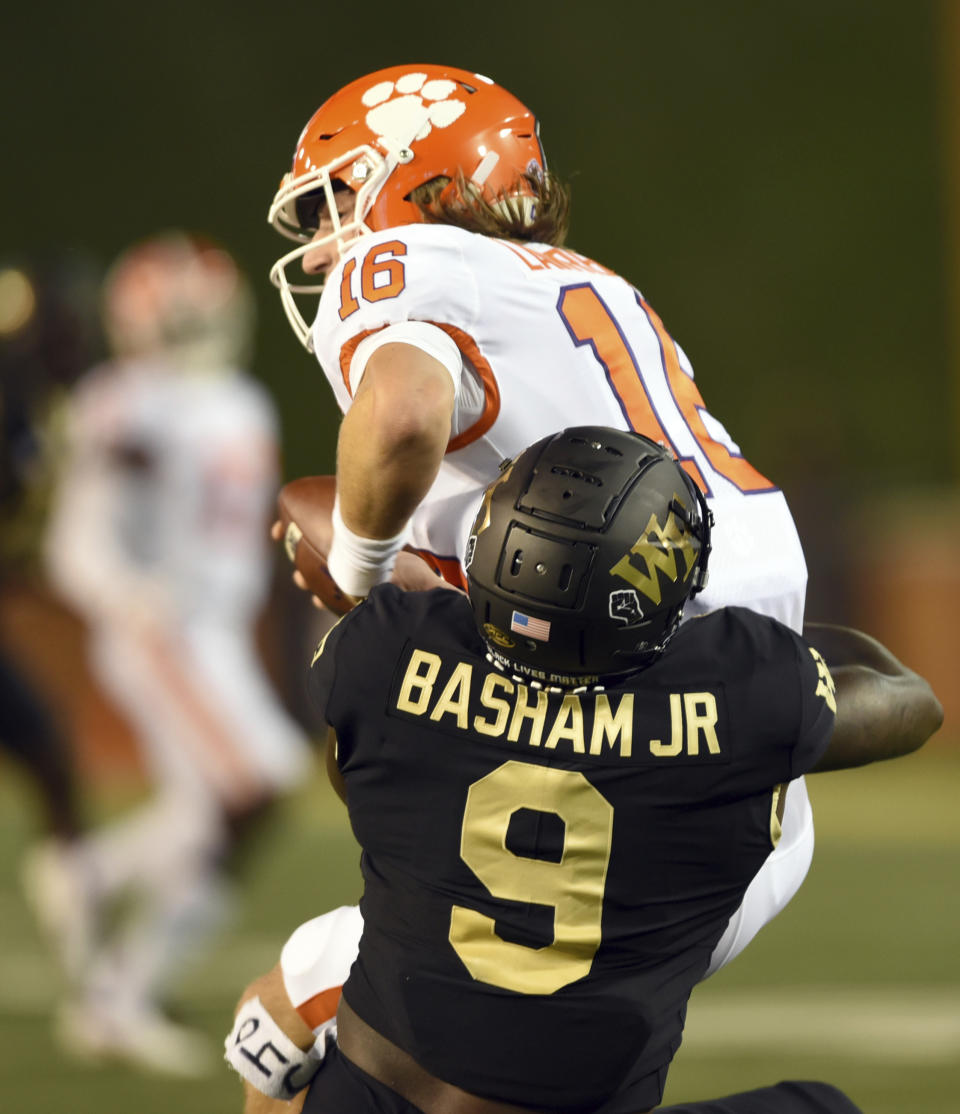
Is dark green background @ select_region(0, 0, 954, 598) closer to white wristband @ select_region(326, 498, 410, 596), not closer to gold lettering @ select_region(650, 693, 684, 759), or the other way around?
white wristband @ select_region(326, 498, 410, 596)

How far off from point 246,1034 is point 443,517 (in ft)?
2.40

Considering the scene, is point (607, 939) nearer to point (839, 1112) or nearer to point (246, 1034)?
point (839, 1112)

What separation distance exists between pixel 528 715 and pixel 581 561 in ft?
0.60

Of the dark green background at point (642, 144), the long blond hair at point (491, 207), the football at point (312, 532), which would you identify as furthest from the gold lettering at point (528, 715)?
the dark green background at point (642, 144)

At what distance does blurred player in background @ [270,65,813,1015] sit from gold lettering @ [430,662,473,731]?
0.25 m

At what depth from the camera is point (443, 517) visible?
2322 mm

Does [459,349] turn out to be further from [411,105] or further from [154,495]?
[154,495]

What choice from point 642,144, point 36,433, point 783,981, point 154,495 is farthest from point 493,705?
point 642,144

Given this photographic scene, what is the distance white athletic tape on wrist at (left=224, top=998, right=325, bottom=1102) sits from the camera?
2203 mm

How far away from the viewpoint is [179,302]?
235 inches

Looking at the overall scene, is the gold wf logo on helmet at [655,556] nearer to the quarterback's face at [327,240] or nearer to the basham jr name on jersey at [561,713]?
the basham jr name on jersey at [561,713]

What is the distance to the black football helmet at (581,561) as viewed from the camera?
1856 mm

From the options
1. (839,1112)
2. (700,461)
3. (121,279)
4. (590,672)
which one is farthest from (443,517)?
(121,279)

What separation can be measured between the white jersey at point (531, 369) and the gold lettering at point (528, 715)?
1.29 feet
